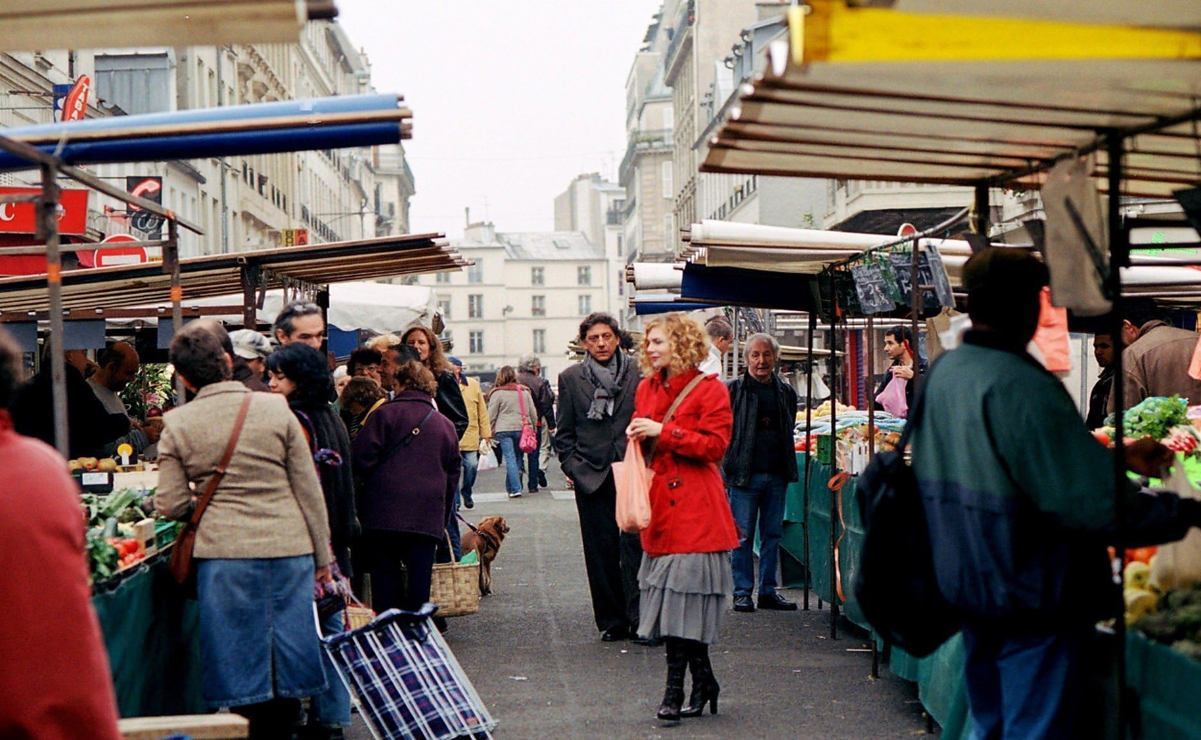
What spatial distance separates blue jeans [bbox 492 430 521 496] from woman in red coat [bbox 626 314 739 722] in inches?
559

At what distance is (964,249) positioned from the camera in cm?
968

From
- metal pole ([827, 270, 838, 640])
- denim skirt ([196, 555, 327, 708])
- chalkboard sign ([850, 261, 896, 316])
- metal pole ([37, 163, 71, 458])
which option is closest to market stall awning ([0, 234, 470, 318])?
metal pole ([827, 270, 838, 640])

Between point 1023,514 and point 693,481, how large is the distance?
3342 mm

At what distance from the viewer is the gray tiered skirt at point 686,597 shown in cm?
725

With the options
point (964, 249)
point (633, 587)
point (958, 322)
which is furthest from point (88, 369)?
point (958, 322)

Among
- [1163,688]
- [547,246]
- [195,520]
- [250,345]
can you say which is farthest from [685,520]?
[547,246]

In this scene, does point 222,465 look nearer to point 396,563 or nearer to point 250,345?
point 250,345

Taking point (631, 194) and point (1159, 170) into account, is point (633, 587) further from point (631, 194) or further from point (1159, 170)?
point (631, 194)

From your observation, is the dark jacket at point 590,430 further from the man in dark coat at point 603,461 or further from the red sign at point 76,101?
the red sign at point 76,101

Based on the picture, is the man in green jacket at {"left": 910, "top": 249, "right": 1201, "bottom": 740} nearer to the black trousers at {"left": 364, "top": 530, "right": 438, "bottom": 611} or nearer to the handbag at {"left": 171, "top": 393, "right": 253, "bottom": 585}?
the handbag at {"left": 171, "top": 393, "right": 253, "bottom": 585}

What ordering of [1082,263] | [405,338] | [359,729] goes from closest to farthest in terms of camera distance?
[1082,263] < [359,729] < [405,338]

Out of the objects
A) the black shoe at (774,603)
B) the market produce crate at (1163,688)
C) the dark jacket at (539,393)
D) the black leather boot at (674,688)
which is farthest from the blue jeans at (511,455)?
the market produce crate at (1163,688)

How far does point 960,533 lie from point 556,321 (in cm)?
12758

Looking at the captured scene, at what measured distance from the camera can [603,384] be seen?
9.86m
